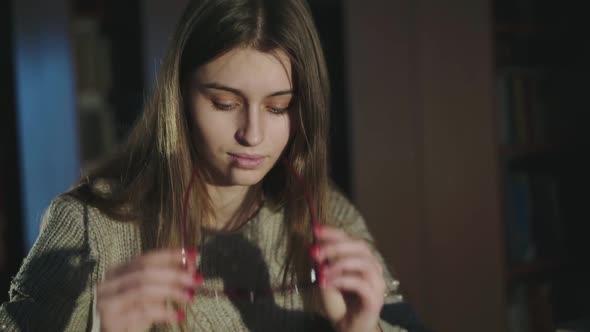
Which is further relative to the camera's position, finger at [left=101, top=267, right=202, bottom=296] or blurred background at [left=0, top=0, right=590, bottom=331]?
blurred background at [left=0, top=0, right=590, bottom=331]

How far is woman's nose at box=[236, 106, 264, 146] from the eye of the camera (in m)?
1.07

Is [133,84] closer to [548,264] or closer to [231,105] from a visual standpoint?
[231,105]

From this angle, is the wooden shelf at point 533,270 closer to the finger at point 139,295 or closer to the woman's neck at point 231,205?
the woman's neck at point 231,205

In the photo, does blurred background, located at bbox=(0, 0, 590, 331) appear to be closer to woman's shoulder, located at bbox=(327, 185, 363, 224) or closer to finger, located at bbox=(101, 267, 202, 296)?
woman's shoulder, located at bbox=(327, 185, 363, 224)

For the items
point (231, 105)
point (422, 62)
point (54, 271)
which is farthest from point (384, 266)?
point (422, 62)

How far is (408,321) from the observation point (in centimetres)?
126

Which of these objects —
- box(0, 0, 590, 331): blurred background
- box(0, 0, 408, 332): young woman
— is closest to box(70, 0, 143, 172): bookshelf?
box(0, 0, 590, 331): blurred background

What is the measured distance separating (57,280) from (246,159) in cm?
39

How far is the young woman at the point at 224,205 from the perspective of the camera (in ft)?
3.50

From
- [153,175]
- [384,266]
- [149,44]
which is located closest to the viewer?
[153,175]

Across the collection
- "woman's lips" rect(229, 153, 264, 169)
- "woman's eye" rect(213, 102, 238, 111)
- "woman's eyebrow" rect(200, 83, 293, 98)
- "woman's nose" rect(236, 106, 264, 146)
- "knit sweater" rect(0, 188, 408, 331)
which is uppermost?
"woman's eyebrow" rect(200, 83, 293, 98)

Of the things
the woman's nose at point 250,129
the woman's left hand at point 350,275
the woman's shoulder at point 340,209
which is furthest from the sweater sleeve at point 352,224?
the woman's nose at point 250,129

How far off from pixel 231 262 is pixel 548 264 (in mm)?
1610

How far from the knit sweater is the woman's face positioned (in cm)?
21
